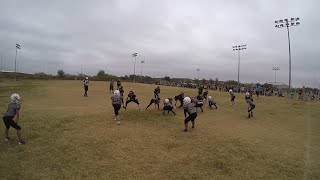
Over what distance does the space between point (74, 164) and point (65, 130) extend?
16.2 ft

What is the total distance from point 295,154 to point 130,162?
25.2 ft

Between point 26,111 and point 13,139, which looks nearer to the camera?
point 13,139

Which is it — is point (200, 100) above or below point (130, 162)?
above

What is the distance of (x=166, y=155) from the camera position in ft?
43.0

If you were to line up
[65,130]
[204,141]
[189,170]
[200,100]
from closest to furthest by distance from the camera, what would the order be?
[189,170], [204,141], [65,130], [200,100]

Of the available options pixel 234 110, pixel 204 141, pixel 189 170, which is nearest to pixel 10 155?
pixel 189 170

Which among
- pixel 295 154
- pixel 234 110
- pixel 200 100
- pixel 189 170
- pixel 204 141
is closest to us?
pixel 189 170

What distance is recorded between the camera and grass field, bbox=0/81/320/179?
1138 centimetres

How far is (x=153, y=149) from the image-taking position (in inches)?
543

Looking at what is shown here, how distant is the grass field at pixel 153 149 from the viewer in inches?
448

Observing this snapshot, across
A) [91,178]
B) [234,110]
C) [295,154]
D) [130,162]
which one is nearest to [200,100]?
[234,110]

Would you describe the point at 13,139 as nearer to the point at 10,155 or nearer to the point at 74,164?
the point at 10,155

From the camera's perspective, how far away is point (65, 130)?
54.1 ft

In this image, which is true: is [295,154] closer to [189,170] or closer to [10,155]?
[189,170]
